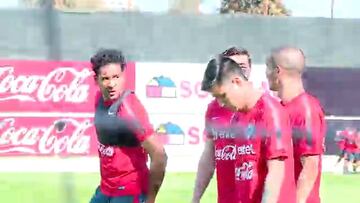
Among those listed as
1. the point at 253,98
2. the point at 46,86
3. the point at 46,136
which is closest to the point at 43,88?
the point at 46,86

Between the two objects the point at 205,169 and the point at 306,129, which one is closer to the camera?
the point at 306,129

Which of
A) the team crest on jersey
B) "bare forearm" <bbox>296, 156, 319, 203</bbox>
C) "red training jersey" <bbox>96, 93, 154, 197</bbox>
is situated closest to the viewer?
the team crest on jersey

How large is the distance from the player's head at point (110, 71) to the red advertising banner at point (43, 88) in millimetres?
2712

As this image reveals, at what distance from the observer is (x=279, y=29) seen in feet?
20.1

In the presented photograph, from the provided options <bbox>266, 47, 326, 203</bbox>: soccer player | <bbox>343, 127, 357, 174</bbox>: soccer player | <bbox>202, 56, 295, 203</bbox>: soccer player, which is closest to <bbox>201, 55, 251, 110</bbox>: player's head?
<bbox>202, 56, 295, 203</bbox>: soccer player

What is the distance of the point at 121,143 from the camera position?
3.60 metres

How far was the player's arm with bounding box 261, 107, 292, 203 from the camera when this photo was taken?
274 cm

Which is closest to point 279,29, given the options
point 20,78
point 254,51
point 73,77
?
point 254,51

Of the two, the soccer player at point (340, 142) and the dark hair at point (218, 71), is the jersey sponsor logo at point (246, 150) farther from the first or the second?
the soccer player at point (340, 142)

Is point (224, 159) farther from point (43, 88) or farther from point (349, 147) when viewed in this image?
point (349, 147)

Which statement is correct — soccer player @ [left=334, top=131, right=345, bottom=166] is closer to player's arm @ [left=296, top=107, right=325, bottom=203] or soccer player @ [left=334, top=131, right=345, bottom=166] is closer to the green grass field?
the green grass field

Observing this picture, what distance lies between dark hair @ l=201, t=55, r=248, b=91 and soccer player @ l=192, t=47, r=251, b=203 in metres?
0.13

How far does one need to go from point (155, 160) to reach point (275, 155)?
83 centimetres

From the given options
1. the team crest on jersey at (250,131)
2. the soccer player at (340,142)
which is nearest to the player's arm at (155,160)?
the team crest on jersey at (250,131)
